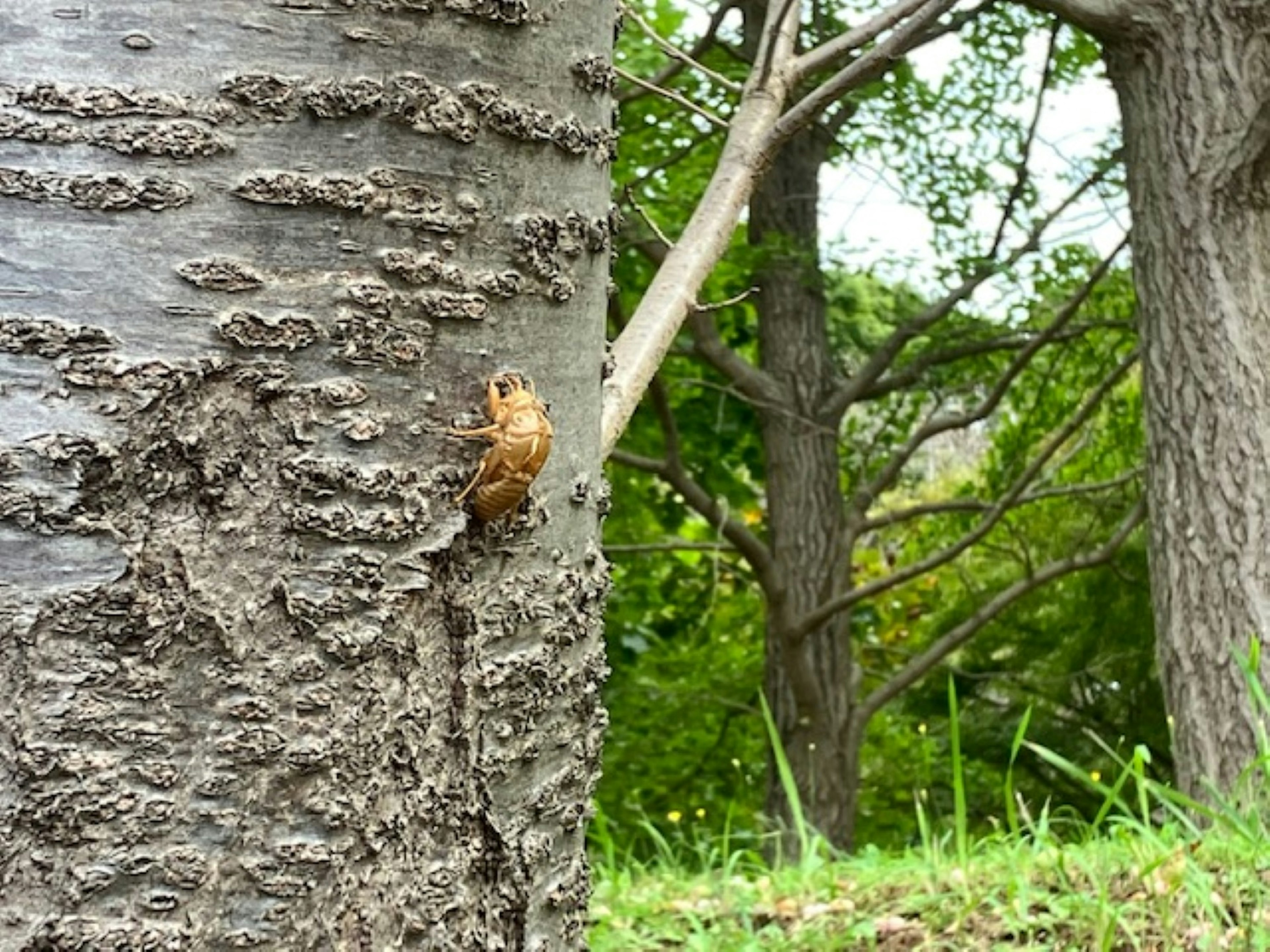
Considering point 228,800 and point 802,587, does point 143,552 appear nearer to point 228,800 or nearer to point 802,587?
point 228,800

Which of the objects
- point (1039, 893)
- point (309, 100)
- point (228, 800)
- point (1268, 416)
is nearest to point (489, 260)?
point (309, 100)

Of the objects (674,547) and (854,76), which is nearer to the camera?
(854,76)

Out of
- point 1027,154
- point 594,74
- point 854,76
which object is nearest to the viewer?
point 594,74

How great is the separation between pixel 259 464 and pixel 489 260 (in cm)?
24

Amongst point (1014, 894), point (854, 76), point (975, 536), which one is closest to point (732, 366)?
point (975, 536)

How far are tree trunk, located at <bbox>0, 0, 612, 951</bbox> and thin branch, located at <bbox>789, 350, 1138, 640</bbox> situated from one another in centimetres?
641

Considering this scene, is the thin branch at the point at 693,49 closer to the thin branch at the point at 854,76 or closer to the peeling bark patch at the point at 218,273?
the thin branch at the point at 854,76

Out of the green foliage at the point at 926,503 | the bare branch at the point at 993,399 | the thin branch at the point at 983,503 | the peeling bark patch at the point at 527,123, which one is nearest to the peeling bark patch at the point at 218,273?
the peeling bark patch at the point at 527,123

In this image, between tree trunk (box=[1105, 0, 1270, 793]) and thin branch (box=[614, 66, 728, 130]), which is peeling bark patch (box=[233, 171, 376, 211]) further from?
tree trunk (box=[1105, 0, 1270, 793])

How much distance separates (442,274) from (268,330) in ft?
0.47

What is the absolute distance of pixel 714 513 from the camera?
760cm

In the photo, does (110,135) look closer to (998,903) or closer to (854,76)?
(854,76)

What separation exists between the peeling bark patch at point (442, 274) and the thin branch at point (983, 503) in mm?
6723

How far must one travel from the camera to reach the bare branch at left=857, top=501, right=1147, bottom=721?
7734 mm
